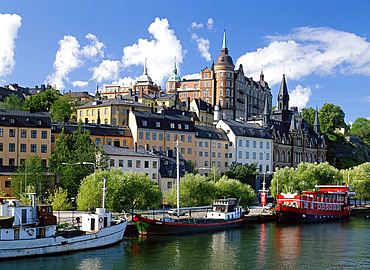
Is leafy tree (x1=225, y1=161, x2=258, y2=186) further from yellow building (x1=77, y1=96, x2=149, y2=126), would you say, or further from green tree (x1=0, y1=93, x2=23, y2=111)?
green tree (x1=0, y1=93, x2=23, y2=111)

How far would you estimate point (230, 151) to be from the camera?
367ft

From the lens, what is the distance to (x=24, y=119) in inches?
3307

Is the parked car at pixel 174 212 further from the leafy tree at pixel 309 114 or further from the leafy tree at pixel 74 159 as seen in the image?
the leafy tree at pixel 309 114

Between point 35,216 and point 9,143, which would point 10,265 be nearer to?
point 35,216

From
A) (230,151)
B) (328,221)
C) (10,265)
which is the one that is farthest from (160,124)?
(10,265)

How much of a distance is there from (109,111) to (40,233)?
7003 centimetres

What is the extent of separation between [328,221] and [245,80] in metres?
104

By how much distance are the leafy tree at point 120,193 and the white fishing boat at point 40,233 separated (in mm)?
9312

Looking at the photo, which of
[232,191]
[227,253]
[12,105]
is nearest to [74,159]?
[232,191]

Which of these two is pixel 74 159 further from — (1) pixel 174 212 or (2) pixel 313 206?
(2) pixel 313 206

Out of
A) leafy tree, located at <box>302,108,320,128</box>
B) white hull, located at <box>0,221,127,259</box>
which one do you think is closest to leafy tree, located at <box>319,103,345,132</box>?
leafy tree, located at <box>302,108,320,128</box>

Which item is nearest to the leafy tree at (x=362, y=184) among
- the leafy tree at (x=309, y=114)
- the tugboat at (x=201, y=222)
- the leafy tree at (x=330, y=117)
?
the tugboat at (x=201, y=222)

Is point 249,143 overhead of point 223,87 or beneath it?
beneath

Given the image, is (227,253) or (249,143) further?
(249,143)
